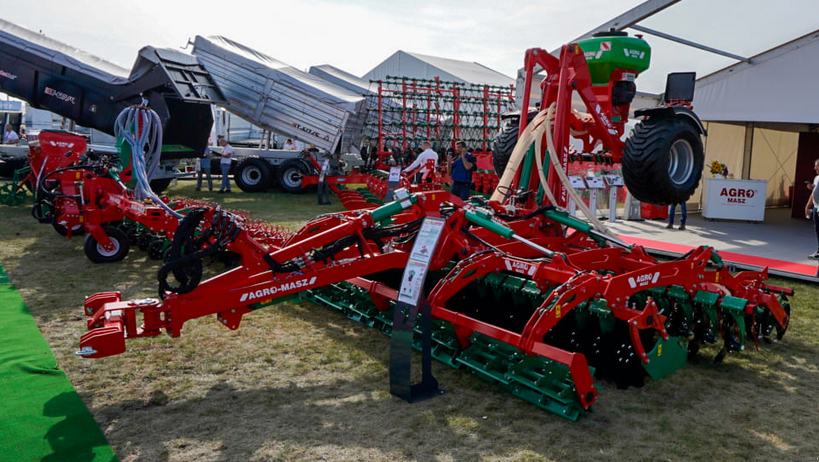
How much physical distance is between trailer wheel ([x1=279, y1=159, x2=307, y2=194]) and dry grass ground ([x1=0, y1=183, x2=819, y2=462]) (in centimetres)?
1010

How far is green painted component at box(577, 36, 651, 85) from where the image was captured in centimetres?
595

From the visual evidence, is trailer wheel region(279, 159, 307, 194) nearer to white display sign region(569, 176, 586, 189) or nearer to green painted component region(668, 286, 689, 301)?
white display sign region(569, 176, 586, 189)

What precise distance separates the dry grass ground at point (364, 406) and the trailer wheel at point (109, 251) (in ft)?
Answer: 6.42

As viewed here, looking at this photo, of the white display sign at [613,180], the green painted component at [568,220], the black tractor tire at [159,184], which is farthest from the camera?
the black tractor tire at [159,184]

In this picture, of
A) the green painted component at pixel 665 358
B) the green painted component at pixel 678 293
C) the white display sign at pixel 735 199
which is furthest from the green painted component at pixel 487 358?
the white display sign at pixel 735 199

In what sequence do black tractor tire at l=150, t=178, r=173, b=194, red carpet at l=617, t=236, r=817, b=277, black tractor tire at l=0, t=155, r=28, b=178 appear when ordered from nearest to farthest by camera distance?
red carpet at l=617, t=236, r=817, b=277 → black tractor tire at l=0, t=155, r=28, b=178 → black tractor tire at l=150, t=178, r=173, b=194

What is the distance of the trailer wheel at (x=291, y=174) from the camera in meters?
15.3

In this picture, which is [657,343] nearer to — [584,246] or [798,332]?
[584,246]

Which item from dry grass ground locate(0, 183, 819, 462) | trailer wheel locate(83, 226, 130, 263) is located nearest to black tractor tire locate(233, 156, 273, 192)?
trailer wheel locate(83, 226, 130, 263)

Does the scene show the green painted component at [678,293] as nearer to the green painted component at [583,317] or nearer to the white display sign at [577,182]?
the green painted component at [583,317]

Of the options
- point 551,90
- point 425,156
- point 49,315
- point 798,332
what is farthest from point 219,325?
point 425,156

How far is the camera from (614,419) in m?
3.68

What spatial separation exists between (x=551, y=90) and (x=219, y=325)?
3735mm

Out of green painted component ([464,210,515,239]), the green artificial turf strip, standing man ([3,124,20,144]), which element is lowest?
the green artificial turf strip
